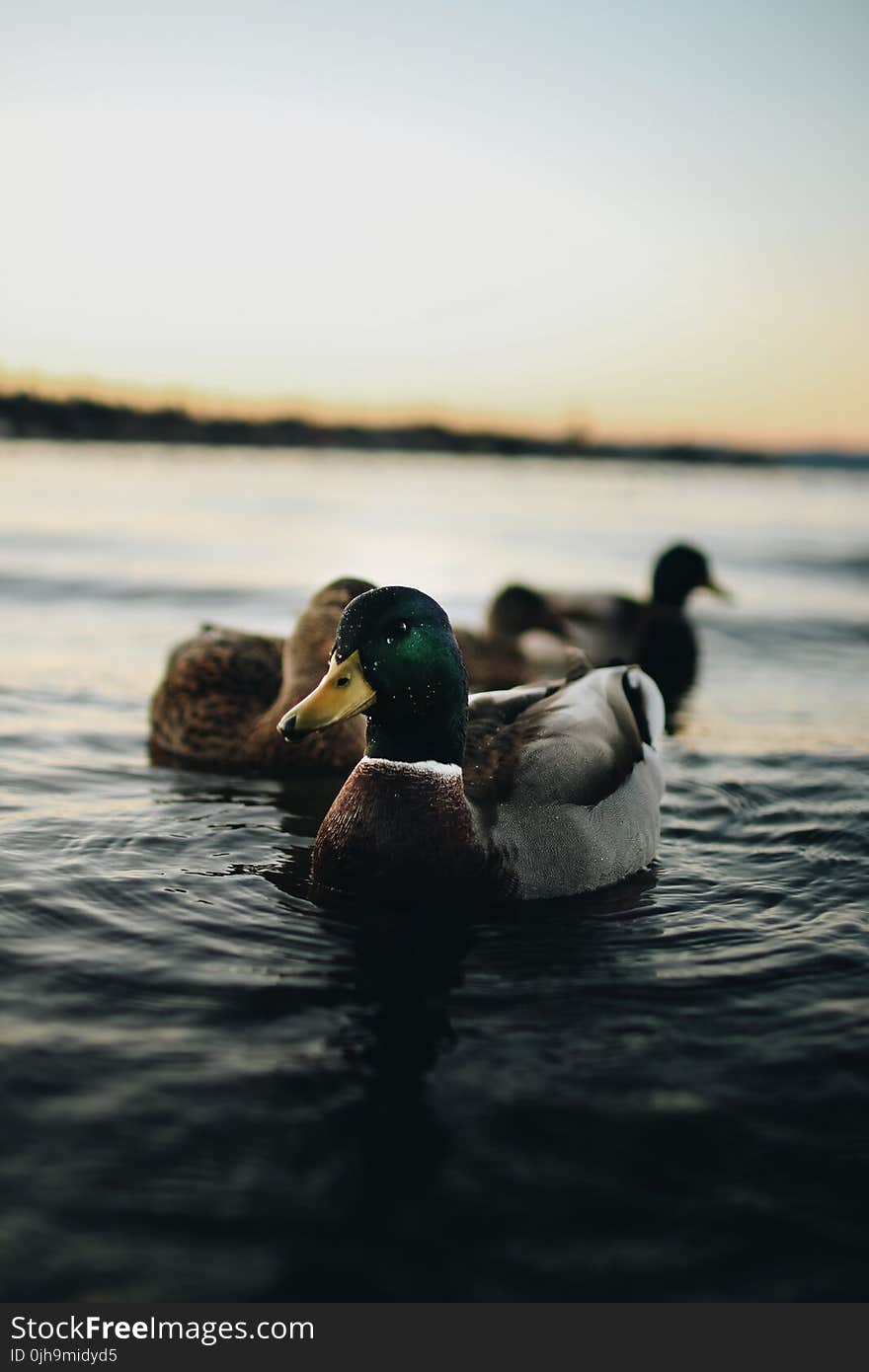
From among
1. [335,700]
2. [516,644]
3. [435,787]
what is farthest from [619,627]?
[335,700]

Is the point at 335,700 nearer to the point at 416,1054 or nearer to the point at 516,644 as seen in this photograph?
the point at 416,1054

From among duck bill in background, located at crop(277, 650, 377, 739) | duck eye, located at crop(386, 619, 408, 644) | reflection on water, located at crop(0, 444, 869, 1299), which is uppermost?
duck eye, located at crop(386, 619, 408, 644)

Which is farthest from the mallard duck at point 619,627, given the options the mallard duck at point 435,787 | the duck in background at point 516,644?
the mallard duck at point 435,787

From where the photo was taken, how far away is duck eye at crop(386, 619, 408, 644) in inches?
180

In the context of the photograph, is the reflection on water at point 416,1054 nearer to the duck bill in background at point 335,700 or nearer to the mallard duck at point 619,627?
the duck bill in background at point 335,700

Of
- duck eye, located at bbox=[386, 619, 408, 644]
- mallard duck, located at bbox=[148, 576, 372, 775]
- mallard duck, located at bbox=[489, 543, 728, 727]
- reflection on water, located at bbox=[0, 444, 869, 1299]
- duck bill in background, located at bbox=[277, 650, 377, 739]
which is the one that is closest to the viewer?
reflection on water, located at bbox=[0, 444, 869, 1299]

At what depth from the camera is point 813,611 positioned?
15.6m

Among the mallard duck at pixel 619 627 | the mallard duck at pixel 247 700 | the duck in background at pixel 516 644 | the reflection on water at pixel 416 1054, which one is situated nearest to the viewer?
the reflection on water at pixel 416 1054

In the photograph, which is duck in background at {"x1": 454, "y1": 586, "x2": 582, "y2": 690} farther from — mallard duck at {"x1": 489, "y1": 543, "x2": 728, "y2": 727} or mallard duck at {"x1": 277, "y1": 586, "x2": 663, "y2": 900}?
mallard duck at {"x1": 277, "y1": 586, "x2": 663, "y2": 900}

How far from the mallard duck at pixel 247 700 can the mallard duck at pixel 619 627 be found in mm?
3649

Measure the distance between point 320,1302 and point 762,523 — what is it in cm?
3148

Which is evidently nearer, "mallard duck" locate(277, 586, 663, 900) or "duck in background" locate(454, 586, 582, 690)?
"mallard duck" locate(277, 586, 663, 900)

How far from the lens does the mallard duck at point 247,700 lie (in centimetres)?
705

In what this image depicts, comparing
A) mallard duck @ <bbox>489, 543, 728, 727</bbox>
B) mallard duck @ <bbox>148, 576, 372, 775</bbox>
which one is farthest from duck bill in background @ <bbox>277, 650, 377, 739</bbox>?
mallard duck @ <bbox>489, 543, 728, 727</bbox>
